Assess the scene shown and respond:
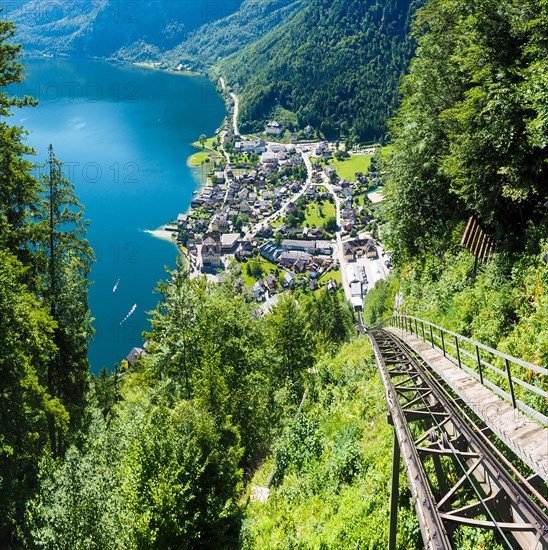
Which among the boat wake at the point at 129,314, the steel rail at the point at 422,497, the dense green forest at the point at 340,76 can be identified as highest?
the dense green forest at the point at 340,76

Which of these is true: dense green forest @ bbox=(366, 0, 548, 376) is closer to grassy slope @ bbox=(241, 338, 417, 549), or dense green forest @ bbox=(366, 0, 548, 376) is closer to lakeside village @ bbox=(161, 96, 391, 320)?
grassy slope @ bbox=(241, 338, 417, 549)

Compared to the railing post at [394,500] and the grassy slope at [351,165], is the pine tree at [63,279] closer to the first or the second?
the railing post at [394,500]

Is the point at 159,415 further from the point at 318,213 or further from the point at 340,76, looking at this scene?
the point at 340,76

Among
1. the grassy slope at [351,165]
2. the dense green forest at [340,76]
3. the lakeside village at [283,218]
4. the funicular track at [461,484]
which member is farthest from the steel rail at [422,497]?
the dense green forest at [340,76]

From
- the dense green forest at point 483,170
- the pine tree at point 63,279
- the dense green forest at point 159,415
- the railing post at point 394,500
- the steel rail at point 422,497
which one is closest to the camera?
the steel rail at point 422,497

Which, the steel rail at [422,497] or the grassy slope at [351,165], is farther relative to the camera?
the grassy slope at [351,165]

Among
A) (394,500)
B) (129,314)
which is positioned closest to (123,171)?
(129,314)

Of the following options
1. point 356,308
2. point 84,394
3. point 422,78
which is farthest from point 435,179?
point 356,308

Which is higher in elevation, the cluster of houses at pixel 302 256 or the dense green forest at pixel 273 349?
the cluster of houses at pixel 302 256

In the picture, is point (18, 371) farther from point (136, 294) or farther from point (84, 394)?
point (136, 294)
